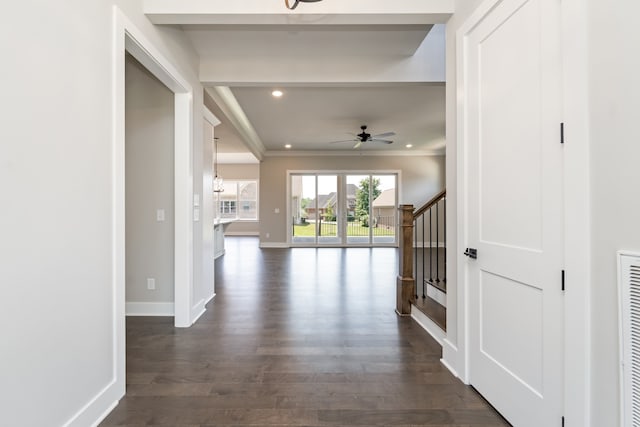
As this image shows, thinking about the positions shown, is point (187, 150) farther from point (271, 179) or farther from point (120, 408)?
point (271, 179)

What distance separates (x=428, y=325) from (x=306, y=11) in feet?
9.38

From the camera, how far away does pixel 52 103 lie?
1.38 metres

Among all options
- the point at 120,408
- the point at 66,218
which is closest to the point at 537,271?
the point at 66,218

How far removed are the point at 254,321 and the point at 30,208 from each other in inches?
87.3

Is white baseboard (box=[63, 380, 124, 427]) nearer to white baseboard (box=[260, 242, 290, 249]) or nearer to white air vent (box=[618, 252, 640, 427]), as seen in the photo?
white air vent (box=[618, 252, 640, 427])

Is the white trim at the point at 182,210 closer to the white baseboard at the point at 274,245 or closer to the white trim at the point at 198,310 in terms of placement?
the white trim at the point at 198,310

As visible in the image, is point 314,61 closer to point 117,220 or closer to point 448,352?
point 117,220

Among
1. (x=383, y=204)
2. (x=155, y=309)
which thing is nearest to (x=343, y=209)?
(x=383, y=204)

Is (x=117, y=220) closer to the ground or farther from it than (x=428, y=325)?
farther from it

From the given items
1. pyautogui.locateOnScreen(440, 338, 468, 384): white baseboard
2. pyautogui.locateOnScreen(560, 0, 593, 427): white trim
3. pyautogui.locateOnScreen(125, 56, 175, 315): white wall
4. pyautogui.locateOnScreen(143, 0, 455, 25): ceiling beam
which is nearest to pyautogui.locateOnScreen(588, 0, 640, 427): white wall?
pyautogui.locateOnScreen(560, 0, 593, 427): white trim

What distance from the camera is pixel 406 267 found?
3357mm

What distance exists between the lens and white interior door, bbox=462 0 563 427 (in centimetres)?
139

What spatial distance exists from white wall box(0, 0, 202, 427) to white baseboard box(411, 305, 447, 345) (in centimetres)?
237

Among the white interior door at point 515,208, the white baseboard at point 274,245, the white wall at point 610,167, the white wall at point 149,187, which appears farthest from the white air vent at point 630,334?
the white baseboard at point 274,245
